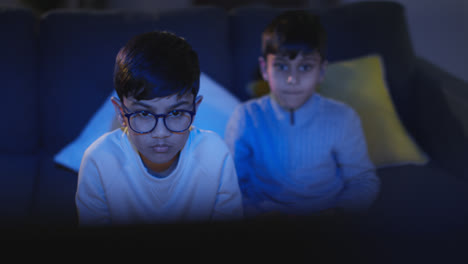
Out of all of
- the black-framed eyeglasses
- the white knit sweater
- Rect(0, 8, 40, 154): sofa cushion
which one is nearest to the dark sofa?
Rect(0, 8, 40, 154): sofa cushion

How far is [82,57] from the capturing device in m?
1.21

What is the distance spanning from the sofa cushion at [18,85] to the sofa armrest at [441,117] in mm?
1516

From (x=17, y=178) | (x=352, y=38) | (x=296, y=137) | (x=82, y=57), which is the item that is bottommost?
(x=17, y=178)

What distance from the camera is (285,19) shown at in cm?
96

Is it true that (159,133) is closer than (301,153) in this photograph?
Yes

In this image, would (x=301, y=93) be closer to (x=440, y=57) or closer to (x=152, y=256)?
(x=152, y=256)

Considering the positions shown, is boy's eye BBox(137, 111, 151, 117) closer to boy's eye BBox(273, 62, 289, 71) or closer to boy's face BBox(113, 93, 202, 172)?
boy's face BBox(113, 93, 202, 172)

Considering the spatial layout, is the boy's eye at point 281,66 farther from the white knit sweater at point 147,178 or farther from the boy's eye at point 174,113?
the boy's eye at point 174,113

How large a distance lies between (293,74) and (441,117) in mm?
860

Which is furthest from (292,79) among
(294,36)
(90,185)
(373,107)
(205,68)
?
(373,107)

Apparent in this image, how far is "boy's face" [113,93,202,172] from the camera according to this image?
0.57 meters

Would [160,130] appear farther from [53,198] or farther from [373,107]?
[373,107]

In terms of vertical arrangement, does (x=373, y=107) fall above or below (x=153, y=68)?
below

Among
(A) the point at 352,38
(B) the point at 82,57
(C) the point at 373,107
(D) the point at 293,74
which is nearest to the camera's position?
(D) the point at 293,74
